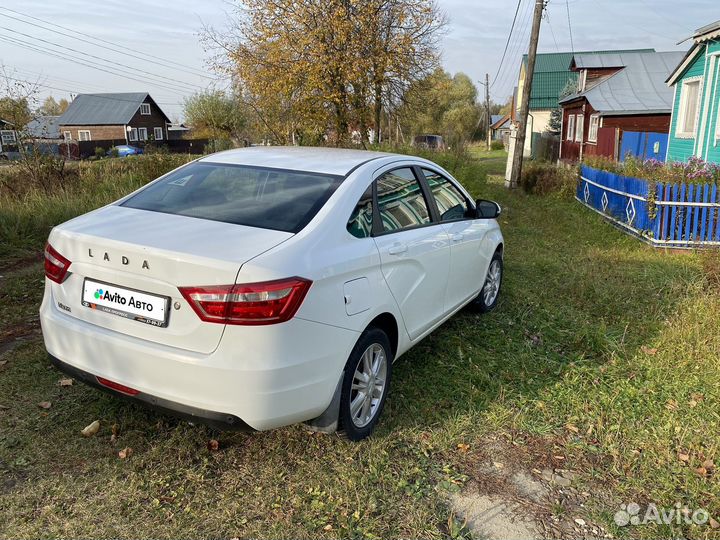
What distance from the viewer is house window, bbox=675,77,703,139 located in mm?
15664

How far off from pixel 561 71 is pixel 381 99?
83.7ft

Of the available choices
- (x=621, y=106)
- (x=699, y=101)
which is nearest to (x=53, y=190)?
(x=699, y=101)

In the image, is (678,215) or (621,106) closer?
(678,215)

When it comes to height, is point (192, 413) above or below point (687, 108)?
below

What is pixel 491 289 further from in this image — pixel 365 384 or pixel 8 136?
pixel 8 136

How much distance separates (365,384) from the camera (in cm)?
321

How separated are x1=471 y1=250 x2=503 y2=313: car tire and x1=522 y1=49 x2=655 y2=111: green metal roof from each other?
35.6 meters

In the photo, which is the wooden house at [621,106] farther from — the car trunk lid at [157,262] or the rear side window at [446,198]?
the car trunk lid at [157,262]

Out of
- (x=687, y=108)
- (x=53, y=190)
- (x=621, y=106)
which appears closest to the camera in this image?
(x=53, y=190)

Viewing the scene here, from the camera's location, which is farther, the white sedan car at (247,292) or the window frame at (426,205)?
the window frame at (426,205)

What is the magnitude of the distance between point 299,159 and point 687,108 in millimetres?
16133

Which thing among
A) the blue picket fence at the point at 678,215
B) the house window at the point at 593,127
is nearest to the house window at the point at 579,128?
the house window at the point at 593,127

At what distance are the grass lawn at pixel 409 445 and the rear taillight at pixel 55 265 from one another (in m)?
Result: 0.94

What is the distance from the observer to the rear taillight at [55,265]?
288 cm
